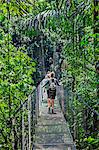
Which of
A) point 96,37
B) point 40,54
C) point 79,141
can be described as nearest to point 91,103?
point 79,141

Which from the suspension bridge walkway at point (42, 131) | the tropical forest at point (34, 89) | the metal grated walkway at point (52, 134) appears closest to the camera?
the tropical forest at point (34, 89)

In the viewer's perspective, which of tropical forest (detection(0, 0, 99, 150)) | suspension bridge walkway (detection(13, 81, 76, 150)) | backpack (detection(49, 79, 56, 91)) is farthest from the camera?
backpack (detection(49, 79, 56, 91))

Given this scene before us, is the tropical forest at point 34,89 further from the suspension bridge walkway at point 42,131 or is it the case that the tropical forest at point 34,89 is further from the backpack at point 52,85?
the backpack at point 52,85

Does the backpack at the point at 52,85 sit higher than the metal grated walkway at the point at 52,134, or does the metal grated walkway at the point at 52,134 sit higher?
the backpack at the point at 52,85

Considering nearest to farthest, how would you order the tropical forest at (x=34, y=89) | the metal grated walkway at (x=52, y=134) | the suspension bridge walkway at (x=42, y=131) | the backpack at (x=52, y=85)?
1. the tropical forest at (x=34, y=89)
2. the suspension bridge walkway at (x=42, y=131)
3. the metal grated walkway at (x=52, y=134)
4. the backpack at (x=52, y=85)

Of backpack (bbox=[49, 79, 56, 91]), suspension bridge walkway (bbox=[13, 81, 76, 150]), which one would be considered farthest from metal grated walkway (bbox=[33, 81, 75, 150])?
backpack (bbox=[49, 79, 56, 91])

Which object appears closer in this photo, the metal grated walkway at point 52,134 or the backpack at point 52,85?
the metal grated walkway at point 52,134

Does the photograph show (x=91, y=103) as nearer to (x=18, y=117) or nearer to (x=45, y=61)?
(x=18, y=117)

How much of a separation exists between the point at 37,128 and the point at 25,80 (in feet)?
5.60

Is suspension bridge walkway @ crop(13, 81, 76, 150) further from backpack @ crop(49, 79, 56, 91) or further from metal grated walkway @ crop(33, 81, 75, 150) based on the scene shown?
backpack @ crop(49, 79, 56, 91)

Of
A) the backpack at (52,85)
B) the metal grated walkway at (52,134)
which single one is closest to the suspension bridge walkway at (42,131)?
the metal grated walkway at (52,134)

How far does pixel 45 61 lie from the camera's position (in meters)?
19.8

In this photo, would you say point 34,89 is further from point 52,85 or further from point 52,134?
point 52,85

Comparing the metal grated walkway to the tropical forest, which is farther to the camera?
the metal grated walkway
